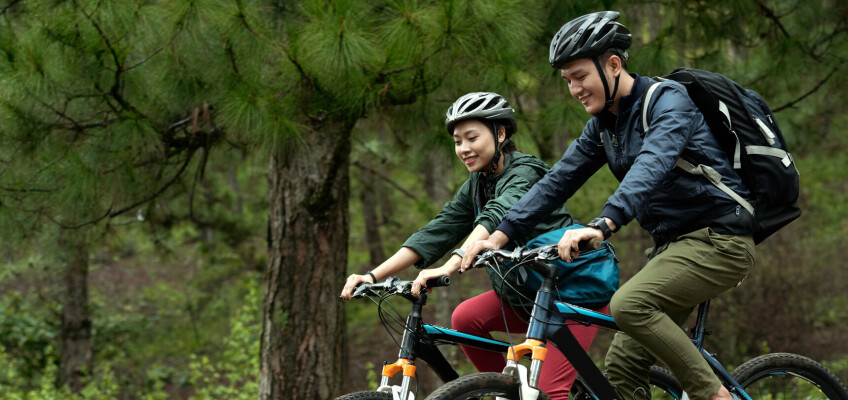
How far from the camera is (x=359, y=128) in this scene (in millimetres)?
6016

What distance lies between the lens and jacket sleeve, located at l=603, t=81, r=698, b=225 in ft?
8.73

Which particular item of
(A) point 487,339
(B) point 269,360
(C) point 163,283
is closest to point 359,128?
(B) point 269,360

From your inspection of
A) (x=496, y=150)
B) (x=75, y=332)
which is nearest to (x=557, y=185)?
(x=496, y=150)

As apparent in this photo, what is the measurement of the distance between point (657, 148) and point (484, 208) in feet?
2.51

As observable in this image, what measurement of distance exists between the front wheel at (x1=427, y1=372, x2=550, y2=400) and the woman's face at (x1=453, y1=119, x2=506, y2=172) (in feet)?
2.97

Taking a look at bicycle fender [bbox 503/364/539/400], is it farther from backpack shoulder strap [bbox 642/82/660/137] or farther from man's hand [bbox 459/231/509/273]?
backpack shoulder strap [bbox 642/82/660/137]

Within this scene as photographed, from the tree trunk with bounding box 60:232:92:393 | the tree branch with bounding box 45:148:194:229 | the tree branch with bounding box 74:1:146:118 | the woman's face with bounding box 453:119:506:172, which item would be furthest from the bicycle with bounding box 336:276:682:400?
the tree trunk with bounding box 60:232:92:393

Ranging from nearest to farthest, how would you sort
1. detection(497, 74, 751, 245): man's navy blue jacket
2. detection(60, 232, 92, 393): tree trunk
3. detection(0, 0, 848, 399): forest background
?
detection(497, 74, 751, 245): man's navy blue jacket → detection(0, 0, 848, 399): forest background → detection(60, 232, 92, 393): tree trunk

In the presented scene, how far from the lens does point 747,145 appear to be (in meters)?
2.89

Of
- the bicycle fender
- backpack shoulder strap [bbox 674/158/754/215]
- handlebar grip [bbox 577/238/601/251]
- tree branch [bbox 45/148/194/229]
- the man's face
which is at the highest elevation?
tree branch [bbox 45/148/194/229]

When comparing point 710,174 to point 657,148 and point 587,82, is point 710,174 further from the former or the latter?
point 587,82

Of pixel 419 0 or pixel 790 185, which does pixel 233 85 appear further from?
pixel 790 185

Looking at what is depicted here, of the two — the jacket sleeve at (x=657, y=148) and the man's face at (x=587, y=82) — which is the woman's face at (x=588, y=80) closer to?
the man's face at (x=587, y=82)

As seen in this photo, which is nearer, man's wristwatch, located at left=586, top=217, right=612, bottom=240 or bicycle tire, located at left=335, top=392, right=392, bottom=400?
man's wristwatch, located at left=586, top=217, right=612, bottom=240
